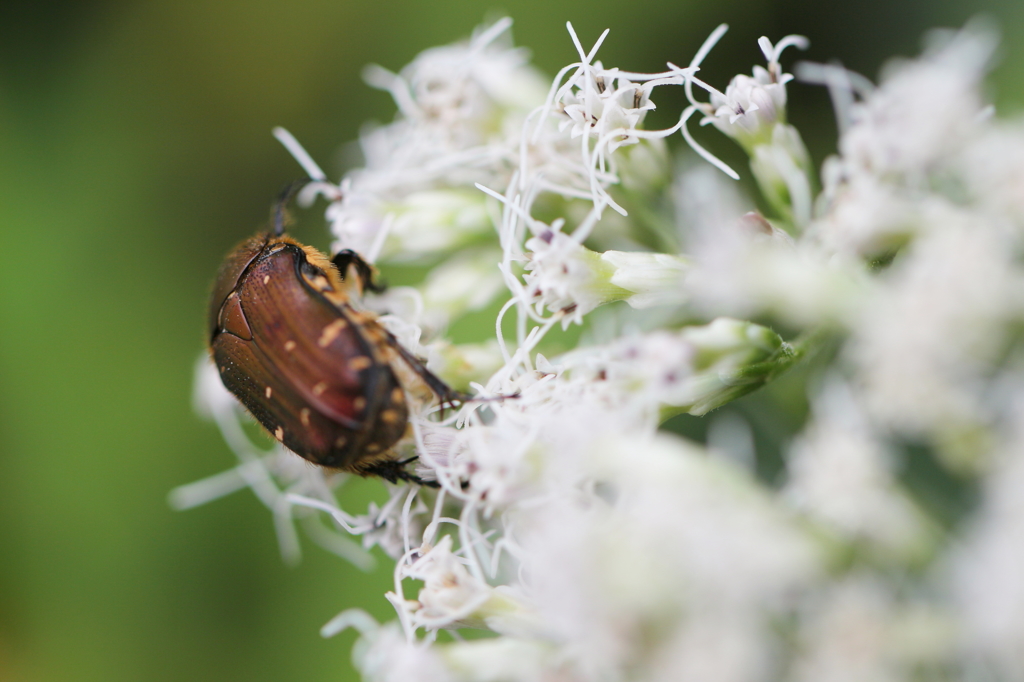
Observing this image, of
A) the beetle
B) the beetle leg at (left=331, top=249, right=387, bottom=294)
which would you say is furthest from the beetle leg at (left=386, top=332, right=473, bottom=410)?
the beetle leg at (left=331, top=249, right=387, bottom=294)

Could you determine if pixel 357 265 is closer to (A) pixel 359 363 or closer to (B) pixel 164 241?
(A) pixel 359 363

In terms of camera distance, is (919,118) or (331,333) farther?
(331,333)

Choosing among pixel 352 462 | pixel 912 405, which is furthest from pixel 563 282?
pixel 912 405

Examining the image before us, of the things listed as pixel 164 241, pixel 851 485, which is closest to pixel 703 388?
pixel 851 485

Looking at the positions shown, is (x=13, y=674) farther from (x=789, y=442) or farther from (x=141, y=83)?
(x=789, y=442)

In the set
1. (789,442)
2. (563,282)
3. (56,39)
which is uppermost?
(56,39)

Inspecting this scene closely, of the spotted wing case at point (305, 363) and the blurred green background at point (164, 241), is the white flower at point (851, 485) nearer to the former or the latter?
the spotted wing case at point (305, 363)

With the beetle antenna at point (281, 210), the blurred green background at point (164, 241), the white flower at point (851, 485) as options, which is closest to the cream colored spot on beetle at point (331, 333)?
the beetle antenna at point (281, 210)
